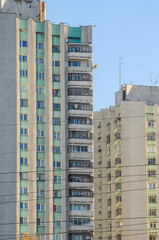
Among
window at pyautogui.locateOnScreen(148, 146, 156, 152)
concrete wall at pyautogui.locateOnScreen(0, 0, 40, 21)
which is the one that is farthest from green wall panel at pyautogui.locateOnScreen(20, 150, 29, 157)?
window at pyautogui.locateOnScreen(148, 146, 156, 152)

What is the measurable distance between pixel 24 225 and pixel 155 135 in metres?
40.7

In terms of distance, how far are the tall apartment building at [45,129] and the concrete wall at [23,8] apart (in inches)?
202

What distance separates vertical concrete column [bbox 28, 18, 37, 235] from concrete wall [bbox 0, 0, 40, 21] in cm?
784

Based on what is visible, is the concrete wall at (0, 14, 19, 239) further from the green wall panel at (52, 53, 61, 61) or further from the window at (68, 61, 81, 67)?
the window at (68, 61, 81, 67)

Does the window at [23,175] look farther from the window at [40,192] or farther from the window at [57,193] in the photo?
the window at [57,193]

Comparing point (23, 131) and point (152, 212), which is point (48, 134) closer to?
point (23, 131)

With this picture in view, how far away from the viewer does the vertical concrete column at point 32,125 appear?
136 m

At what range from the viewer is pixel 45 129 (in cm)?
14012

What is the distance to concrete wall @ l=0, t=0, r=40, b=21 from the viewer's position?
150m

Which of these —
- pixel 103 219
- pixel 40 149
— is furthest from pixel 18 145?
pixel 103 219

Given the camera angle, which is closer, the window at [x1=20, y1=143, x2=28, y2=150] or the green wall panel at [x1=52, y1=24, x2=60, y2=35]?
the window at [x1=20, y1=143, x2=28, y2=150]

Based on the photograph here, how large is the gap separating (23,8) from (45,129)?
2643 centimetres

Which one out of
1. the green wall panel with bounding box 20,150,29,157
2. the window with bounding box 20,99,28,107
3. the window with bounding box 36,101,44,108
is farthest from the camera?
the window with bounding box 36,101,44,108

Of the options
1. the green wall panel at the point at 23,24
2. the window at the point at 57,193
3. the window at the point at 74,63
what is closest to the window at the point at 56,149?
the window at the point at 57,193
